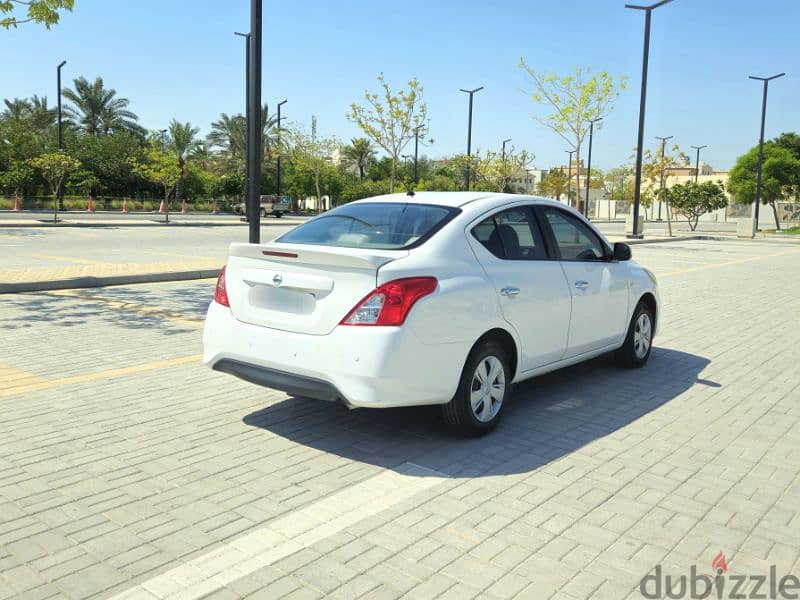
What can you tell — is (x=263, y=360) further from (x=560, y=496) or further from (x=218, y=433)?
(x=560, y=496)

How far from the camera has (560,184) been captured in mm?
67125

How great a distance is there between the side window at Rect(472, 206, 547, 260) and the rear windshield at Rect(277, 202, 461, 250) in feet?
0.86

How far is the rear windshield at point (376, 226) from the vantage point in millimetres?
4891

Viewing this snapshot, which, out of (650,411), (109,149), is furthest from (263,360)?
(109,149)

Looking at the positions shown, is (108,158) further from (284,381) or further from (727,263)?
(284,381)

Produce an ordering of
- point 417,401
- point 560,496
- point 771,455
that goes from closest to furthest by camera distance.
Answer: point 560,496, point 417,401, point 771,455

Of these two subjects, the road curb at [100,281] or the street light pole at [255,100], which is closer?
the road curb at [100,281]

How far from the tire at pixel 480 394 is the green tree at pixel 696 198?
35.3 meters

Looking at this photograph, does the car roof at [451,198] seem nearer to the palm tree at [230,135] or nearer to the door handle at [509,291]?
the door handle at [509,291]

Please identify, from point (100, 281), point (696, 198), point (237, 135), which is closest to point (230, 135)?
point (237, 135)

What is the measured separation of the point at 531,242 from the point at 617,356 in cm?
195

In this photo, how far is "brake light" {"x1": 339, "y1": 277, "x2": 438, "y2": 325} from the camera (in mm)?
4293

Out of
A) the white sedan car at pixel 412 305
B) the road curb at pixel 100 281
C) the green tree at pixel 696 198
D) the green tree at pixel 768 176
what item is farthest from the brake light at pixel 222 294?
the green tree at pixel 768 176

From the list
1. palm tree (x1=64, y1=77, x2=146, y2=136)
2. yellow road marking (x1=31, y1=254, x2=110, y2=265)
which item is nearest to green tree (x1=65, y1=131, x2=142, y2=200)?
palm tree (x1=64, y1=77, x2=146, y2=136)
